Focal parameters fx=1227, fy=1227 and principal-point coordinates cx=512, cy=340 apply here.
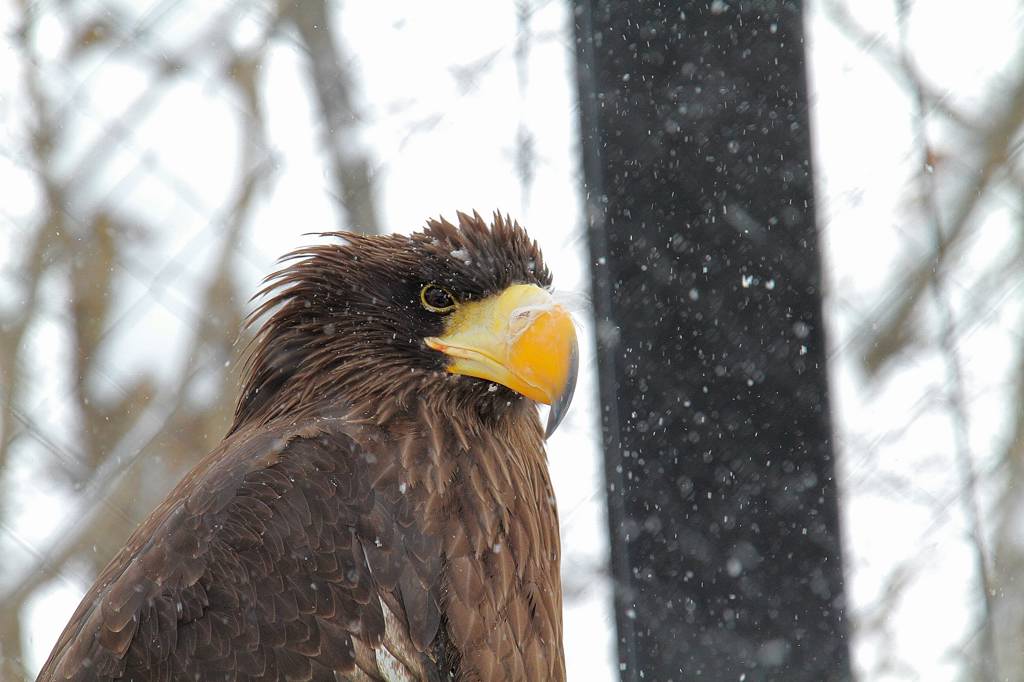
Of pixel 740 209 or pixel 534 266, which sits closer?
pixel 740 209

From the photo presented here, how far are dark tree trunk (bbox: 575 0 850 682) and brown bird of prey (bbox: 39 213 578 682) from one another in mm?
194

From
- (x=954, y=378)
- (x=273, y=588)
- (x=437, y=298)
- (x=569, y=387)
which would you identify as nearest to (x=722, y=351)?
(x=569, y=387)

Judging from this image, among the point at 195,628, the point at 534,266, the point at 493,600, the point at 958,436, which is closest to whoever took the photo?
the point at 195,628

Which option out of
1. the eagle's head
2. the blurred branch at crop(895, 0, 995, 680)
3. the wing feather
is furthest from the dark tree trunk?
the blurred branch at crop(895, 0, 995, 680)

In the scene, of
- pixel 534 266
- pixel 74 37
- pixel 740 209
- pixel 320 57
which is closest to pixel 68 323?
pixel 74 37

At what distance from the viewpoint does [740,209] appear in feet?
5.54

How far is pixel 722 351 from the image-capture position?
66.7 inches

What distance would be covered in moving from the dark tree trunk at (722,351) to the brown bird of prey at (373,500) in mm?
194

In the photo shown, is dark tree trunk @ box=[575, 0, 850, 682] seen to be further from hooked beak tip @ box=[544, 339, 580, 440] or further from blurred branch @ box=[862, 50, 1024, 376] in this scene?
blurred branch @ box=[862, 50, 1024, 376]

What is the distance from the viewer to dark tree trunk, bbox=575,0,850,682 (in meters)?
1.68

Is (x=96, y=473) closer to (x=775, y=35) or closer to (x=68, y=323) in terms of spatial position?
(x=68, y=323)

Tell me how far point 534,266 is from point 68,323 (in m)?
1.18

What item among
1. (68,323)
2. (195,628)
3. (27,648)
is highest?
(68,323)

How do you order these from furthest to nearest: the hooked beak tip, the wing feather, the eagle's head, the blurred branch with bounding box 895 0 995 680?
1. the blurred branch with bounding box 895 0 995 680
2. the eagle's head
3. the hooked beak tip
4. the wing feather
